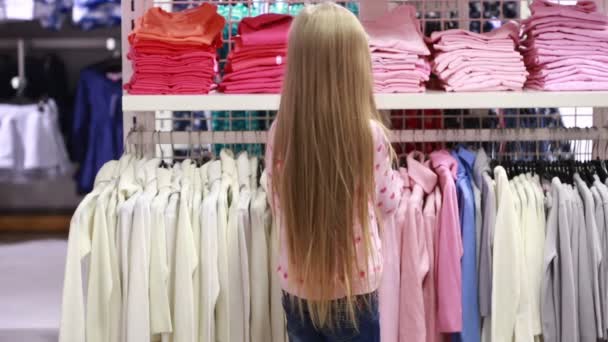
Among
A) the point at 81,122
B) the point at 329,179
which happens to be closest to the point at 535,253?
the point at 329,179

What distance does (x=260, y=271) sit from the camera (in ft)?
8.80

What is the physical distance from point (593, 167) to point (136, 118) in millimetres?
1665

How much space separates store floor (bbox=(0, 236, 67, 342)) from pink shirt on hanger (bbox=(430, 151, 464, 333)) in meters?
2.25

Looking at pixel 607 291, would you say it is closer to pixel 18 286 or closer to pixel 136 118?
pixel 136 118

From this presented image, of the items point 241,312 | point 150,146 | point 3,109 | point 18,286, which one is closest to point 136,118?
point 150,146

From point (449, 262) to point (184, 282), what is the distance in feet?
2.70

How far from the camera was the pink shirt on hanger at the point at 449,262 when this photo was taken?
8.82 feet

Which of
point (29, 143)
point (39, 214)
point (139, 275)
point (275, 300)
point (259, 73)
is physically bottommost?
point (39, 214)

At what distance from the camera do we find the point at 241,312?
2.67 meters

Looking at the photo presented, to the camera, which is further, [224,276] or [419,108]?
[419,108]

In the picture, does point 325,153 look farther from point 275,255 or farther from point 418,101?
point 418,101

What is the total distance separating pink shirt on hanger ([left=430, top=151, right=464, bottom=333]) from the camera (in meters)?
2.69

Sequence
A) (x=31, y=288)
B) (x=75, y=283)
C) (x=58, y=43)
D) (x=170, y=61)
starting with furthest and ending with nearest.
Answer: (x=58, y=43), (x=31, y=288), (x=170, y=61), (x=75, y=283)

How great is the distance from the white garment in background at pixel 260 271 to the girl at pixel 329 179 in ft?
1.03
